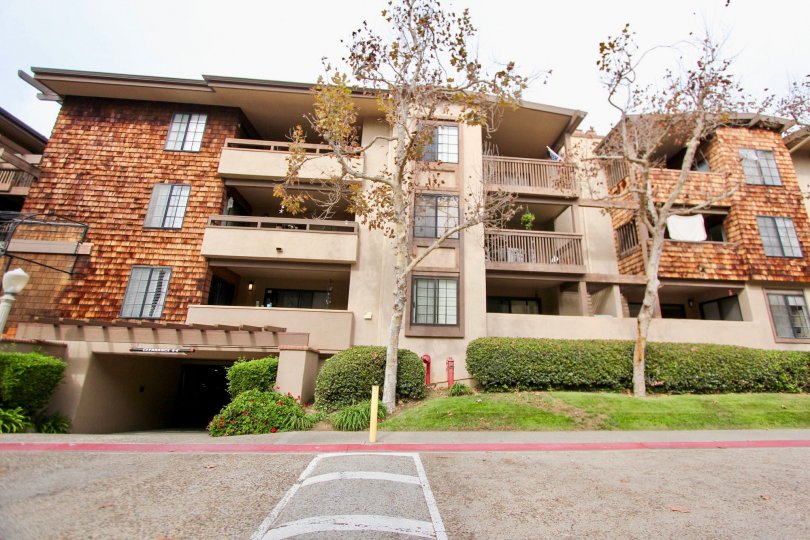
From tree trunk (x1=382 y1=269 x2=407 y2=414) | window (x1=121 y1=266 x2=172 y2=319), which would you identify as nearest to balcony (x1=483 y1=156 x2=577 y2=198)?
tree trunk (x1=382 y1=269 x2=407 y2=414)

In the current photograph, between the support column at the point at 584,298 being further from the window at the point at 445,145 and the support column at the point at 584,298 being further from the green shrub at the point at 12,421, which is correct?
the green shrub at the point at 12,421

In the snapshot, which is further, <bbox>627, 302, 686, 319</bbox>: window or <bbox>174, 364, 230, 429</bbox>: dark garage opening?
<bbox>627, 302, 686, 319</bbox>: window

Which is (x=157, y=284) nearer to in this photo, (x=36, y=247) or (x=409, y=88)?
(x=36, y=247)

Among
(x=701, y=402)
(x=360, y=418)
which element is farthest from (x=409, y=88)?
(x=701, y=402)

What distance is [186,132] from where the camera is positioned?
16.0 metres

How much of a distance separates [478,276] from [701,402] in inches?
286

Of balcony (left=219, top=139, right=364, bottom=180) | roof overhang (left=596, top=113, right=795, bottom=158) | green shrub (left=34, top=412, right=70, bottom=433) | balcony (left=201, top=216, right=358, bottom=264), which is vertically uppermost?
roof overhang (left=596, top=113, right=795, bottom=158)

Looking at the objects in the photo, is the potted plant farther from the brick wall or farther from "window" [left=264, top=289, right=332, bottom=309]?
the brick wall

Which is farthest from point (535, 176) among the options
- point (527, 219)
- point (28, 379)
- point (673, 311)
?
point (28, 379)

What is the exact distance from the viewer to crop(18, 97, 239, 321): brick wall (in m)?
13.9

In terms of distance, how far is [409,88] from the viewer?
1139 centimetres

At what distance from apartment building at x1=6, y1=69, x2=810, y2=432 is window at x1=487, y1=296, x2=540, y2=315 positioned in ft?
0.32

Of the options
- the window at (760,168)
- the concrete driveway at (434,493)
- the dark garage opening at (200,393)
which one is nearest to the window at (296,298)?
the dark garage opening at (200,393)

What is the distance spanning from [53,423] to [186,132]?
36.8ft
